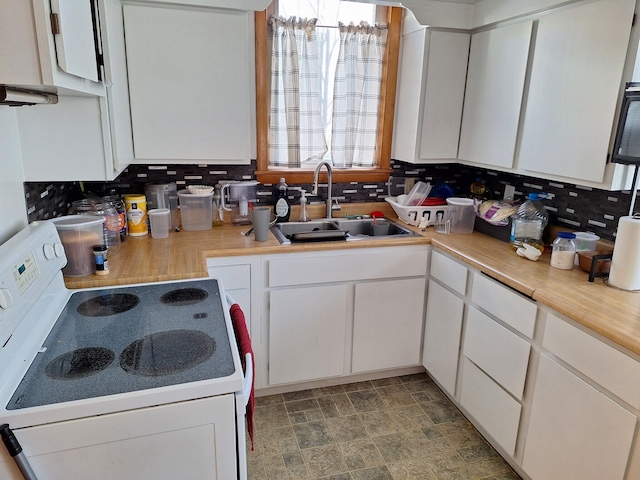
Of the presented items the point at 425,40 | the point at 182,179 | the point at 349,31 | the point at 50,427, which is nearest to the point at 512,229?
the point at 425,40

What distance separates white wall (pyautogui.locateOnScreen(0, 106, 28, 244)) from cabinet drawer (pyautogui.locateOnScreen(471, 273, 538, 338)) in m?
1.87

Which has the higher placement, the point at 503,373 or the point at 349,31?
A: the point at 349,31

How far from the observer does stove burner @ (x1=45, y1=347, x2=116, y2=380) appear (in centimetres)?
115

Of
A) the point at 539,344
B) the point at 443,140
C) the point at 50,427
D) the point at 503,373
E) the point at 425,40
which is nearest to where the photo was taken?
the point at 50,427

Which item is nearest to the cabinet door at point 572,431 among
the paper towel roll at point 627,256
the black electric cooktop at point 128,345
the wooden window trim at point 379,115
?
the paper towel roll at point 627,256

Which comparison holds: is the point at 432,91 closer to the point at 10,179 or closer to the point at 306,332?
the point at 306,332

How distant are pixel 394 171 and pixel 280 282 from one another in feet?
3.78

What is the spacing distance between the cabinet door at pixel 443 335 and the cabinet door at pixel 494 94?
2.45 ft

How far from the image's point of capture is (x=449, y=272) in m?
2.29

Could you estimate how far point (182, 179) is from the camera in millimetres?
2576

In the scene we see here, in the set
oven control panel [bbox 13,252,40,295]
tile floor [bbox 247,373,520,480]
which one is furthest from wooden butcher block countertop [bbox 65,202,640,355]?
Answer: tile floor [bbox 247,373,520,480]

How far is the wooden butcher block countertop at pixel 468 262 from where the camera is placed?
1.53 metres

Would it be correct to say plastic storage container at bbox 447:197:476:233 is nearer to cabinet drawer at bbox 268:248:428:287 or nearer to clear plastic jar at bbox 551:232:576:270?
cabinet drawer at bbox 268:248:428:287

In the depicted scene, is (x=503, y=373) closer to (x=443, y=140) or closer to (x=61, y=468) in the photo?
(x=443, y=140)
